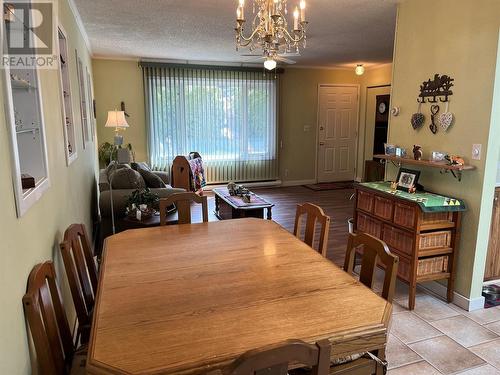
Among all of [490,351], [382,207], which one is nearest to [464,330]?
[490,351]

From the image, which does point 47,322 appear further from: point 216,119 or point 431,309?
point 216,119

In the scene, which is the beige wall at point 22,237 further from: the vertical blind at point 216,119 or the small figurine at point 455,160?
→ the vertical blind at point 216,119

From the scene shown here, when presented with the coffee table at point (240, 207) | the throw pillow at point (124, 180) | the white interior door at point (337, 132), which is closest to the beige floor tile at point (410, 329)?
the coffee table at point (240, 207)

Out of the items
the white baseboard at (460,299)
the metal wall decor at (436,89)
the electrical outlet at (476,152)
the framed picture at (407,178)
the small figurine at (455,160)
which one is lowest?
the white baseboard at (460,299)

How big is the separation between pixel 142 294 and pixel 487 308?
2718mm

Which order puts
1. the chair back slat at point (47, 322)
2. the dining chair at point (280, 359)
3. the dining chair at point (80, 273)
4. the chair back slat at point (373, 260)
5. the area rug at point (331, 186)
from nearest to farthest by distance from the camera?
the dining chair at point (280, 359) < the chair back slat at point (47, 322) < the chair back slat at point (373, 260) < the dining chair at point (80, 273) < the area rug at point (331, 186)

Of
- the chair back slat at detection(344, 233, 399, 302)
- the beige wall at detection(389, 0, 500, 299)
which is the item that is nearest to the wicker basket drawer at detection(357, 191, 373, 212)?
the beige wall at detection(389, 0, 500, 299)

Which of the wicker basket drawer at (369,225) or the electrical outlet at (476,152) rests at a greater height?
the electrical outlet at (476,152)

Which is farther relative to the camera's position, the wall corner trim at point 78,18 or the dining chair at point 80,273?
the wall corner trim at point 78,18

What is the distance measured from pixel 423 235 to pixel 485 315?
0.76m

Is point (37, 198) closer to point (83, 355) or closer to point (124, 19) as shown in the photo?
point (83, 355)

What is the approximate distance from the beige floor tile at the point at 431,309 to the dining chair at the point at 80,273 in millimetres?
2324

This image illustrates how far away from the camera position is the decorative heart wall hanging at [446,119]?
2.87 m

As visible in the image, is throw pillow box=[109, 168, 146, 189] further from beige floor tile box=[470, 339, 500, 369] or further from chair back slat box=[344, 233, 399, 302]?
beige floor tile box=[470, 339, 500, 369]
